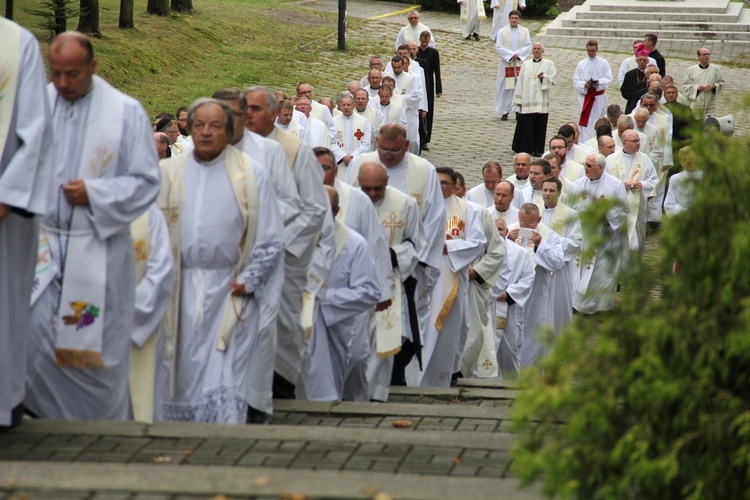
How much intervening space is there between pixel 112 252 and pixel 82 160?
1.53 ft

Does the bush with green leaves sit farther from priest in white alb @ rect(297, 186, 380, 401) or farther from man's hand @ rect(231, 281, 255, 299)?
priest in white alb @ rect(297, 186, 380, 401)

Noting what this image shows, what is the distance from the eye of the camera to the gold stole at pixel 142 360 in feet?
21.3

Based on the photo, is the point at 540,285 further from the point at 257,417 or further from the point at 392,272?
the point at 257,417

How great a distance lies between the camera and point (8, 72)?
5.34 m

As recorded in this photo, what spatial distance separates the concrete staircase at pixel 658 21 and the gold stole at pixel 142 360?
27.5 metres

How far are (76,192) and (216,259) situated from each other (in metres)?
1.01

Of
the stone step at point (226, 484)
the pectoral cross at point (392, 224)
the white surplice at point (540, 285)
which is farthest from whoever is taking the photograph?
the white surplice at point (540, 285)

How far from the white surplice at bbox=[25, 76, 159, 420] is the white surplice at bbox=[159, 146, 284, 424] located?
418 millimetres

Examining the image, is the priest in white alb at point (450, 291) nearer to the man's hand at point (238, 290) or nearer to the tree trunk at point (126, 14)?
the man's hand at point (238, 290)

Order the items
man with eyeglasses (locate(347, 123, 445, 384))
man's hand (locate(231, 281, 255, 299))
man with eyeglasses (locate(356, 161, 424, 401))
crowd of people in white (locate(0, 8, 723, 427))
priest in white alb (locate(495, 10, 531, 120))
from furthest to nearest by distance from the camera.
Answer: priest in white alb (locate(495, 10, 531, 120))
man with eyeglasses (locate(347, 123, 445, 384))
man with eyeglasses (locate(356, 161, 424, 401))
man's hand (locate(231, 281, 255, 299))
crowd of people in white (locate(0, 8, 723, 427))

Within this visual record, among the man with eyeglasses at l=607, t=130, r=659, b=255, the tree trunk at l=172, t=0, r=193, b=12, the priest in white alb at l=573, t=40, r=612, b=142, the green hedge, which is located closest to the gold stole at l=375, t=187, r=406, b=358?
the man with eyeglasses at l=607, t=130, r=659, b=255

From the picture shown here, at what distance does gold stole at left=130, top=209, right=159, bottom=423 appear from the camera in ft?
21.3

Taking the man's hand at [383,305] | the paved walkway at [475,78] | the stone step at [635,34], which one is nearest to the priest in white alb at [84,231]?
the man's hand at [383,305]

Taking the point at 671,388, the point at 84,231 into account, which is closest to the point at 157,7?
the point at 84,231
